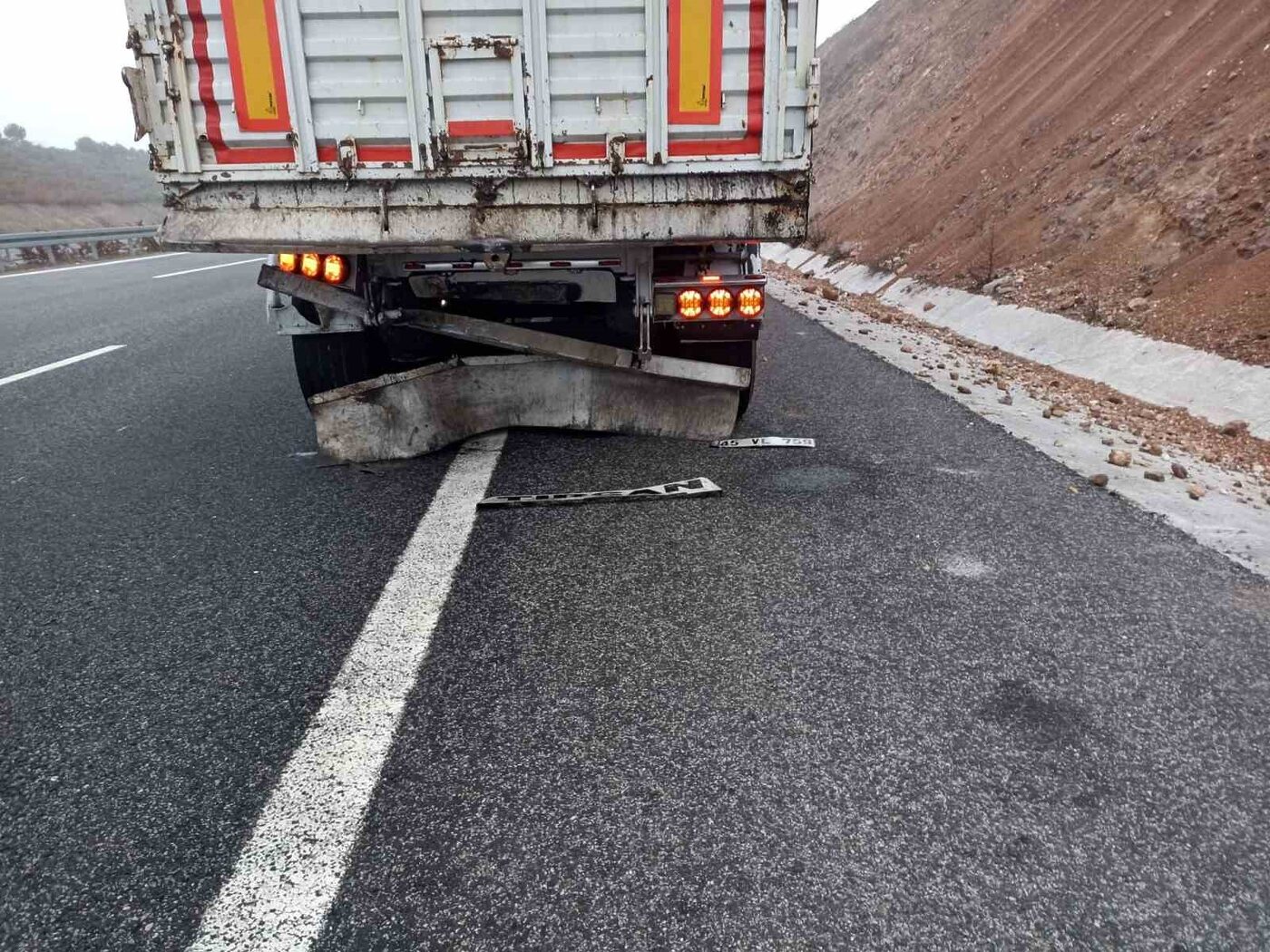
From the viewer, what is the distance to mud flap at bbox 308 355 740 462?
14.2ft

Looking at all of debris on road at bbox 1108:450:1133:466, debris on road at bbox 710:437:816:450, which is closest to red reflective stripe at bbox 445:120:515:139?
debris on road at bbox 710:437:816:450

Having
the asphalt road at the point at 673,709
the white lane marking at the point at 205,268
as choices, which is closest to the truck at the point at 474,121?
the asphalt road at the point at 673,709

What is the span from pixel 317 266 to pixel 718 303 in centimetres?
196

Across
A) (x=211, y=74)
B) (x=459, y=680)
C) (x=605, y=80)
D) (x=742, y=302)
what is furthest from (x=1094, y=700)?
(x=211, y=74)

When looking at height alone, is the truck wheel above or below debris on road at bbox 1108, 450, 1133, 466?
above

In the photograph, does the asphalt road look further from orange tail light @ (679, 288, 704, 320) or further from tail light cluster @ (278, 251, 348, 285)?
tail light cluster @ (278, 251, 348, 285)

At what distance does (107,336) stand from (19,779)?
7333mm

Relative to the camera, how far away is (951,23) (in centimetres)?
2494

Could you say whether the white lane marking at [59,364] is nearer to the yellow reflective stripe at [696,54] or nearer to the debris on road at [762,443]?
the debris on road at [762,443]

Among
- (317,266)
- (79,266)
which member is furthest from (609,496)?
(79,266)

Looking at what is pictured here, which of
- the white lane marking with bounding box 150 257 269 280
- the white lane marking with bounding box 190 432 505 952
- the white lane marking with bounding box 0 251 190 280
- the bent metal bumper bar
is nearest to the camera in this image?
the white lane marking with bounding box 190 432 505 952

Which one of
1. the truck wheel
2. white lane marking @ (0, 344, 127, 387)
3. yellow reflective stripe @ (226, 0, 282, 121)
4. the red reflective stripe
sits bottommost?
white lane marking @ (0, 344, 127, 387)

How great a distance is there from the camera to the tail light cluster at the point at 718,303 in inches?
168

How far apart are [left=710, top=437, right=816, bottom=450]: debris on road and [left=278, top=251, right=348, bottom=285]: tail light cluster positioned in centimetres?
208
